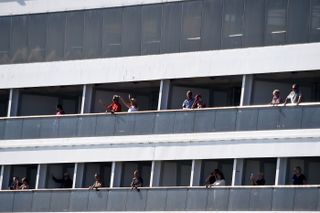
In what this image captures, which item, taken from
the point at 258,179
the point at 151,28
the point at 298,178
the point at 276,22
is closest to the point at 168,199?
the point at 258,179

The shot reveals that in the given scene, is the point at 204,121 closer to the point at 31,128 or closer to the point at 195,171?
the point at 195,171

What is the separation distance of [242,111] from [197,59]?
318 centimetres

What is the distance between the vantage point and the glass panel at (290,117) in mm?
62781

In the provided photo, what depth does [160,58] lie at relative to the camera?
223 ft

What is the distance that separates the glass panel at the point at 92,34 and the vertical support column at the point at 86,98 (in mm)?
1292

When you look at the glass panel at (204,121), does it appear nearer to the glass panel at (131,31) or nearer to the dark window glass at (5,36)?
the glass panel at (131,31)

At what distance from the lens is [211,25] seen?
66.5 metres

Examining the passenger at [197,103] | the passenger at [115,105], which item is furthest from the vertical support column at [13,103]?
the passenger at [197,103]

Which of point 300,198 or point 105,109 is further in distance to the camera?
point 105,109

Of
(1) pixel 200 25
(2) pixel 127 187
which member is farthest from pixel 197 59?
(2) pixel 127 187

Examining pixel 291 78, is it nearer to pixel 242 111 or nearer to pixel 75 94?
pixel 242 111

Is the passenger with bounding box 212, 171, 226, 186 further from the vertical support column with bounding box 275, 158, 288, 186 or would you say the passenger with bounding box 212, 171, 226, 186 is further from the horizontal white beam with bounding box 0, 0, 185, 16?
the horizontal white beam with bounding box 0, 0, 185, 16

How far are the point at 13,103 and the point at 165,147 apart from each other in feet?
31.0

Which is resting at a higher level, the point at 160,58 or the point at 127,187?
the point at 160,58
